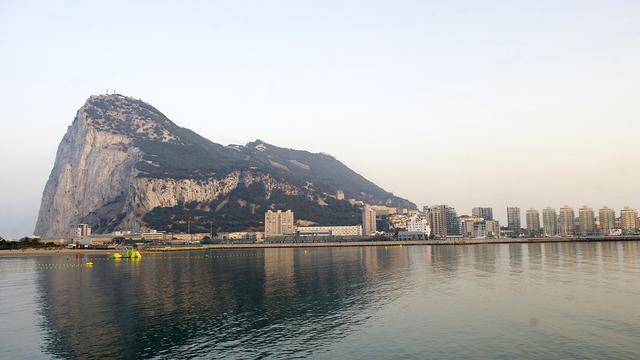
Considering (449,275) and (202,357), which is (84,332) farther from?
(449,275)

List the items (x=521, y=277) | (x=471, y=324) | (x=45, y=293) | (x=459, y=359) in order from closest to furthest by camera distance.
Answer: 1. (x=459, y=359)
2. (x=471, y=324)
3. (x=45, y=293)
4. (x=521, y=277)

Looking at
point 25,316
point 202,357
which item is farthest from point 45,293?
point 202,357

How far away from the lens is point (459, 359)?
1560 inches

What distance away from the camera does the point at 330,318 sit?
183 feet

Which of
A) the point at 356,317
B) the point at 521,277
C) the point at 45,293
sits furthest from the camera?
the point at 521,277

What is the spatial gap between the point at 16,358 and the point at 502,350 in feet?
137

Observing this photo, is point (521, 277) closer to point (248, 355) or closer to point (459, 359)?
point (459, 359)

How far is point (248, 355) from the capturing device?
4075 cm

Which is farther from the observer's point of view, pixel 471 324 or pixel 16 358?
pixel 471 324

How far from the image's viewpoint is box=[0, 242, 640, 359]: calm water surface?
42.7m

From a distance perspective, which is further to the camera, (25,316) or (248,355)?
(25,316)

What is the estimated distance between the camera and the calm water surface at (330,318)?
42.7m

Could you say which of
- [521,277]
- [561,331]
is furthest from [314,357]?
[521,277]

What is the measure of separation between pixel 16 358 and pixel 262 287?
4543 centimetres
